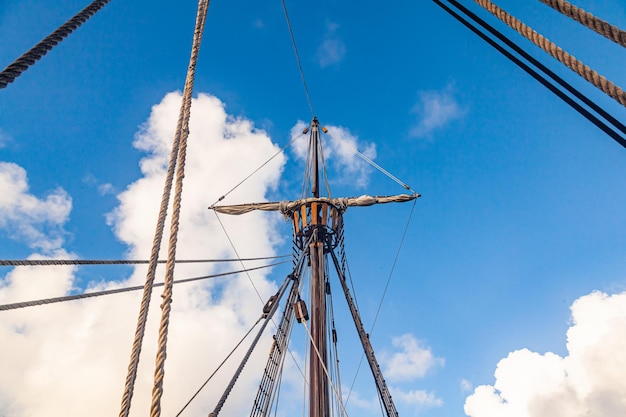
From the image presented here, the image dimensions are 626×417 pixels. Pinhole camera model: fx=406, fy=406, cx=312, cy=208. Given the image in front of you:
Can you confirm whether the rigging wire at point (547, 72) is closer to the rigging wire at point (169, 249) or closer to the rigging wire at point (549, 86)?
the rigging wire at point (549, 86)

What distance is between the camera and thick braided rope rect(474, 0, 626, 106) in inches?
68.9

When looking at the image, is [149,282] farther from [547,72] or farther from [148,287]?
[547,72]

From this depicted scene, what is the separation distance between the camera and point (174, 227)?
270cm

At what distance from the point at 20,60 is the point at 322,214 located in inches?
503

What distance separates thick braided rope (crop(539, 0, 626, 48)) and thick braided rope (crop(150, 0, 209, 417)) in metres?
2.44

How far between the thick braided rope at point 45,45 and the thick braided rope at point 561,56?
8.15 ft

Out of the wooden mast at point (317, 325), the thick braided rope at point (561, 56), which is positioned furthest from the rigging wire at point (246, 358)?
the thick braided rope at point (561, 56)

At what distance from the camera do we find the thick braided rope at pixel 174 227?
7.18 feet

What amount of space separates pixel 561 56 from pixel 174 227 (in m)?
2.42

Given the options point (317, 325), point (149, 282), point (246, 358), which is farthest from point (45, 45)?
point (317, 325)

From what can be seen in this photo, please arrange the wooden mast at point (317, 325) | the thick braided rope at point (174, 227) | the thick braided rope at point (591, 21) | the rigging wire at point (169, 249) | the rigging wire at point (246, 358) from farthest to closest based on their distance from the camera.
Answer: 1. the wooden mast at point (317, 325)
2. the rigging wire at point (246, 358)
3. the rigging wire at point (169, 249)
4. the thick braided rope at point (174, 227)
5. the thick braided rope at point (591, 21)

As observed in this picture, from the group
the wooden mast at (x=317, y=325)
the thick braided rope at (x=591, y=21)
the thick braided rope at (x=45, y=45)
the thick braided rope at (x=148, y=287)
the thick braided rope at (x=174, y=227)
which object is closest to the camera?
the thick braided rope at (x=591, y=21)

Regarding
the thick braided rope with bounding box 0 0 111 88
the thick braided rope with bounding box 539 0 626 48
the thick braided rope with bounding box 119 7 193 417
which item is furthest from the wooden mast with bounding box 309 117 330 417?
the thick braided rope with bounding box 539 0 626 48

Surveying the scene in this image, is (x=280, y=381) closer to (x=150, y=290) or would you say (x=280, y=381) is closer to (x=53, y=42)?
(x=150, y=290)
